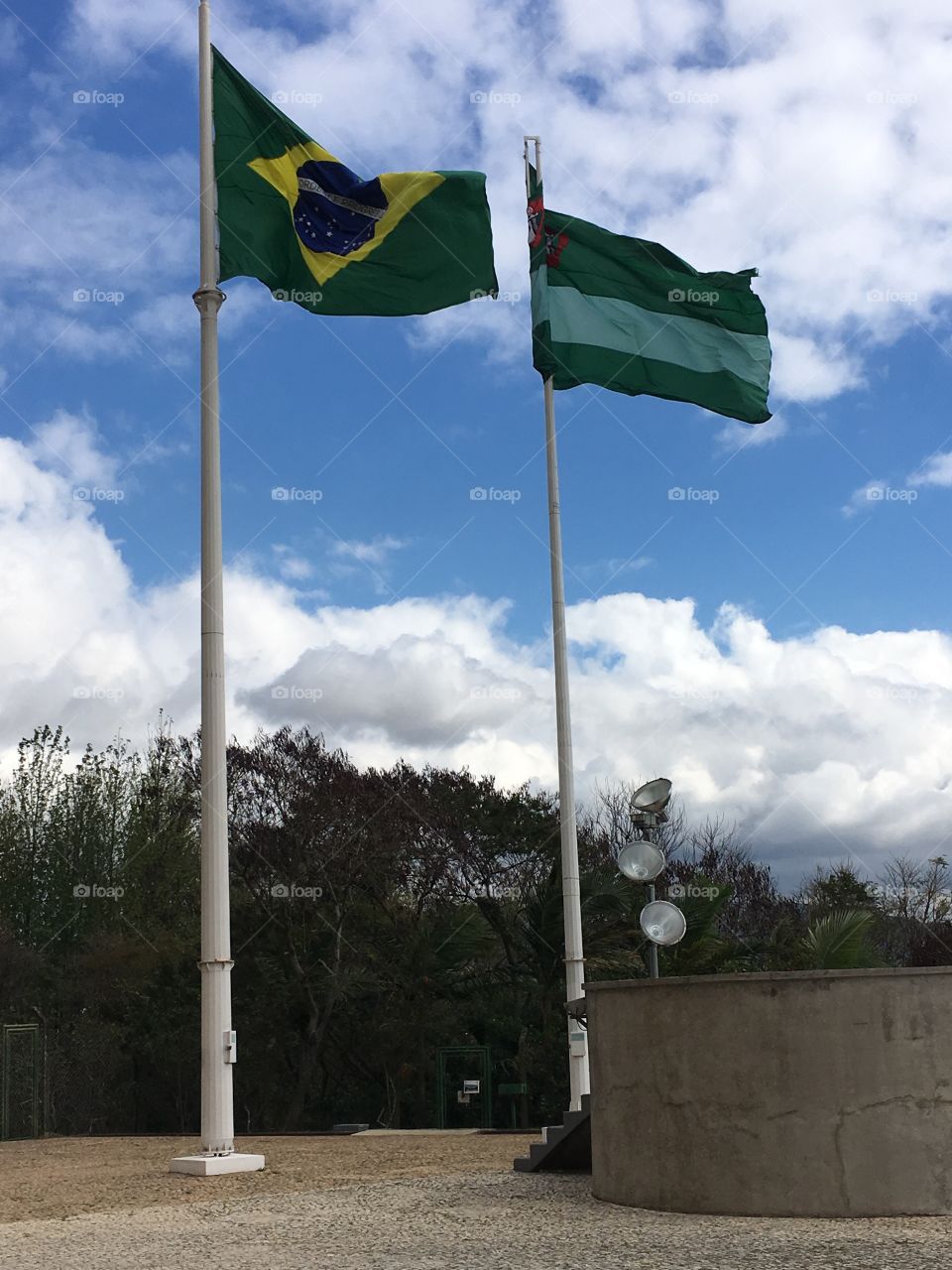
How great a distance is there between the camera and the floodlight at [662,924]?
12438 millimetres

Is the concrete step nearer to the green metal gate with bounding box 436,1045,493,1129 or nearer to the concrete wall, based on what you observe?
the concrete wall

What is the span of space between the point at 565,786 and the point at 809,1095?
26.5 feet

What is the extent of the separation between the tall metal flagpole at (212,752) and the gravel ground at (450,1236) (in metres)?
1.89

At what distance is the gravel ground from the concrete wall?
209 mm

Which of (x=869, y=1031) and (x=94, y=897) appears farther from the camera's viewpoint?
(x=94, y=897)

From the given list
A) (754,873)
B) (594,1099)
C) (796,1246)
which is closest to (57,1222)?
(594,1099)

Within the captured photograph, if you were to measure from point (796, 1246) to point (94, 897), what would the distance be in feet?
92.4

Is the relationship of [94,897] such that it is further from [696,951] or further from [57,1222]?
[57,1222]

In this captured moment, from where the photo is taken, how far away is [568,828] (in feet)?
54.7

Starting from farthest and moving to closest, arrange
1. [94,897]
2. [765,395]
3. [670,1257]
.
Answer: [94,897]
[765,395]
[670,1257]

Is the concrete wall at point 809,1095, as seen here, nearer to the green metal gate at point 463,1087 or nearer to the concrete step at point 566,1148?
the concrete step at point 566,1148

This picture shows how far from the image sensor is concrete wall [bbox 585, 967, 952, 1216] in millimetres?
8750

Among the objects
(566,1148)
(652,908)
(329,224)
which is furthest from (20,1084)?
(329,224)

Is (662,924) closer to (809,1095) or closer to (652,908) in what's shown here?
(652,908)
